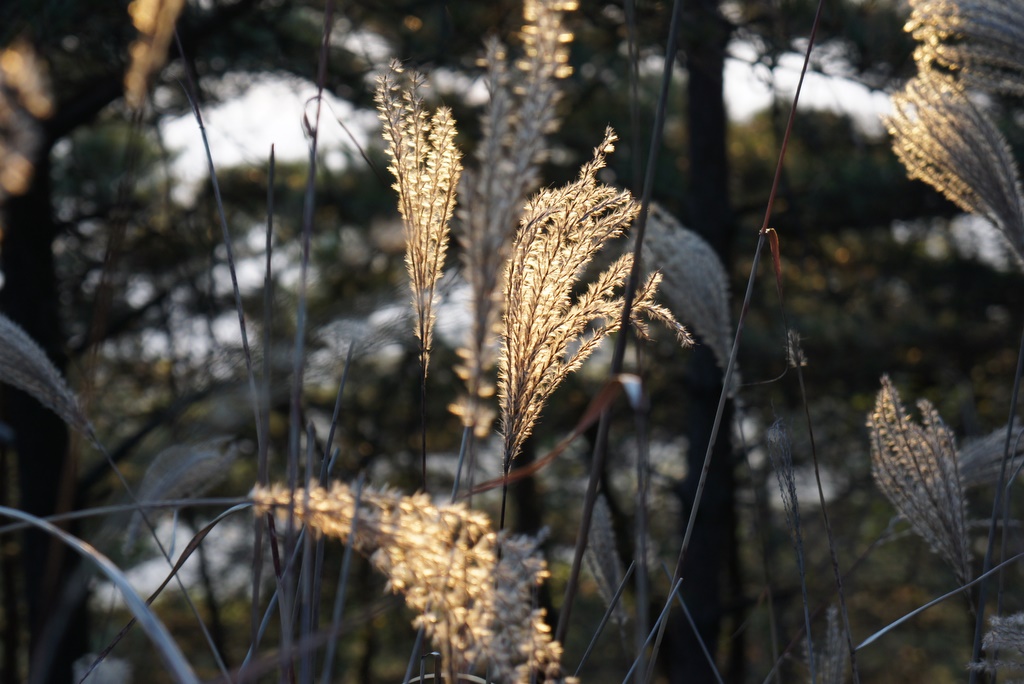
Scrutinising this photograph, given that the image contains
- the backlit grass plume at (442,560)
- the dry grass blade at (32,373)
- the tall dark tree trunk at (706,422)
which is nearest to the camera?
the backlit grass plume at (442,560)

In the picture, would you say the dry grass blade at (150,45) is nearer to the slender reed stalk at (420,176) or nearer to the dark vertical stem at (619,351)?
the slender reed stalk at (420,176)

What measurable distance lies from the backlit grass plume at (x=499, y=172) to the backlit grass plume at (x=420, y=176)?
17cm

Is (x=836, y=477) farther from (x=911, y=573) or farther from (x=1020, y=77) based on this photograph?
(x=1020, y=77)

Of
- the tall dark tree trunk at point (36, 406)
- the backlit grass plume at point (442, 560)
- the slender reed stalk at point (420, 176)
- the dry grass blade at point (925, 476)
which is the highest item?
the tall dark tree trunk at point (36, 406)

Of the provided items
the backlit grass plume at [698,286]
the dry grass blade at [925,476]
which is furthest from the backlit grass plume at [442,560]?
the backlit grass plume at [698,286]

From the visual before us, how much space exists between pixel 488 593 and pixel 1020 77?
4.92ft

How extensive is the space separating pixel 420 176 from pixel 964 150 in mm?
1007

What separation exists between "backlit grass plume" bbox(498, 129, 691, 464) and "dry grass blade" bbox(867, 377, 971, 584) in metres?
0.72

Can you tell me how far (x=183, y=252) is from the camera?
5430 millimetres

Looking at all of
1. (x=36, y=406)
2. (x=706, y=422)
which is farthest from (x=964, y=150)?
(x=36, y=406)

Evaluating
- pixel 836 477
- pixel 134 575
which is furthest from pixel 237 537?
pixel 836 477

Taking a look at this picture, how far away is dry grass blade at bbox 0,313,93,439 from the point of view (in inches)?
52.1

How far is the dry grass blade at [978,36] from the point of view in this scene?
4.74 feet

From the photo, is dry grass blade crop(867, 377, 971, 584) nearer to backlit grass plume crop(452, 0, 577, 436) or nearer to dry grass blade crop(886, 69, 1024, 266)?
dry grass blade crop(886, 69, 1024, 266)
